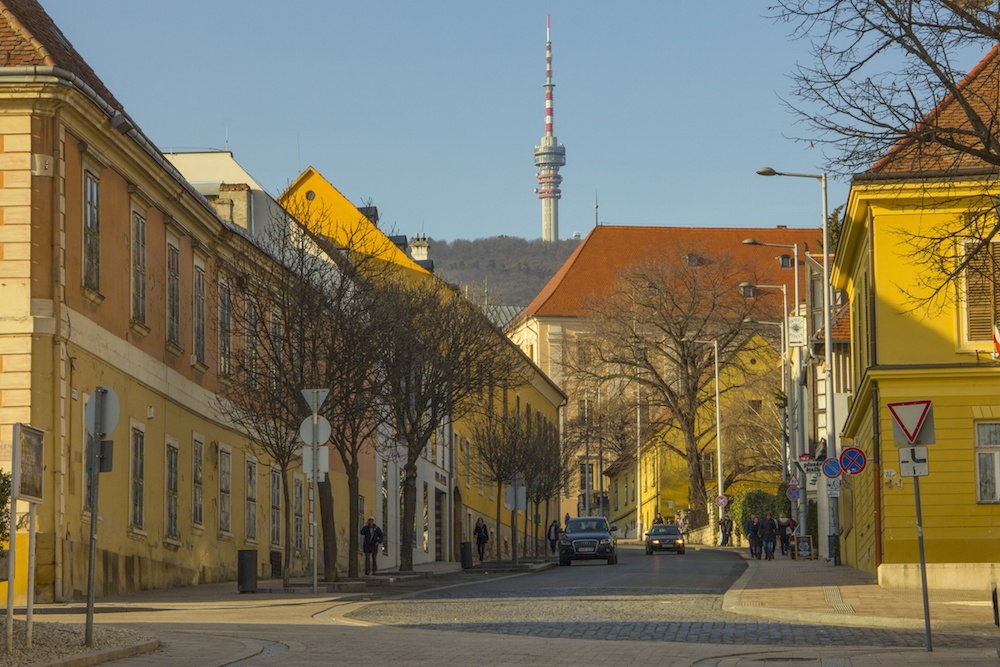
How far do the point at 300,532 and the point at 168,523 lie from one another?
1083 cm

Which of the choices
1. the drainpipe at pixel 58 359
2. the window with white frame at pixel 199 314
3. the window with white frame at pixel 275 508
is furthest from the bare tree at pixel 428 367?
the drainpipe at pixel 58 359

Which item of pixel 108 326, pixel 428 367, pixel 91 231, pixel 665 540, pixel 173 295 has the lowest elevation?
pixel 665 540

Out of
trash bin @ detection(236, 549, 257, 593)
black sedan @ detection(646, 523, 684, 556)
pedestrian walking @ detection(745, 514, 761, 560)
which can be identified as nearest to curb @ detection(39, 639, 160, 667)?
trash bin @ detection(236, 549, 257, 593)

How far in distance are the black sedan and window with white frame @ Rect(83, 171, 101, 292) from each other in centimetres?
3984

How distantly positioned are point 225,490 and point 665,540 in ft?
102

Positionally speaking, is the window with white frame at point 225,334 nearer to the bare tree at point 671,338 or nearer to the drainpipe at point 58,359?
the drainpipe at point 58,359

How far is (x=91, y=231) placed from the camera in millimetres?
26781

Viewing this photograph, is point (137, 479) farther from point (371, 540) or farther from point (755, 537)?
point (755, 537)

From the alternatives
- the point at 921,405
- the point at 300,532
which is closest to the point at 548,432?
the point at 300,532

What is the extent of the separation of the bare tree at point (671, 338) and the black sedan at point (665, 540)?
1223 centimetres

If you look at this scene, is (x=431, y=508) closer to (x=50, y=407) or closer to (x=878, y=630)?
(x=50, y=407)

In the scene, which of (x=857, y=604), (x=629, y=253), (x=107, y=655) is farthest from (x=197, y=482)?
(x=629, y=253)

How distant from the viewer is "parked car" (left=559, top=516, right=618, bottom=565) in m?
52.2

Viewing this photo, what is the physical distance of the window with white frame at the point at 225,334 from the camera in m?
36.0
